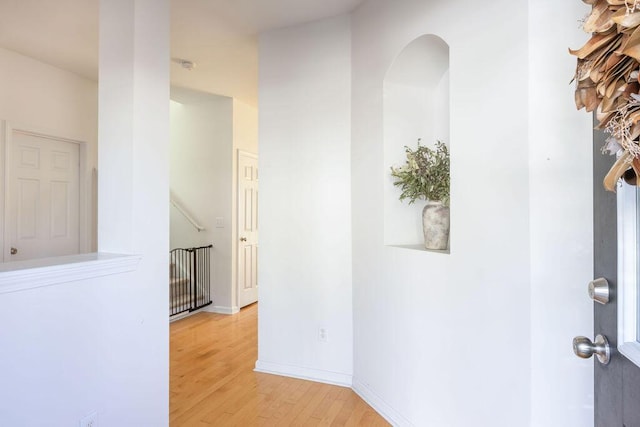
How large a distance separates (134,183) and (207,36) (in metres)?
1.90

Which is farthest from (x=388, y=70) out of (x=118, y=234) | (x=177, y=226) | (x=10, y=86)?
(x=177, y=226)

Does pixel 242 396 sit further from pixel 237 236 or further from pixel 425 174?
pixel 237 236

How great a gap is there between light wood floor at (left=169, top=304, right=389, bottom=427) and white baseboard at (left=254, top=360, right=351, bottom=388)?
0.16 feet

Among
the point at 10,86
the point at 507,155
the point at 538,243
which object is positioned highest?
the point at 10,86

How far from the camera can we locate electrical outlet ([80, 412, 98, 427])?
1551mm

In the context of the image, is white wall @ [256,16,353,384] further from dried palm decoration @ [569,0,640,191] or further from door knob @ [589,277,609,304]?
dried palm decoration @ [569,0,640,191]

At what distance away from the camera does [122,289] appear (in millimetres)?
1724

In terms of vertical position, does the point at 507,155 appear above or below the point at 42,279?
above

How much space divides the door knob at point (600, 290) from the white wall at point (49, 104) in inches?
169

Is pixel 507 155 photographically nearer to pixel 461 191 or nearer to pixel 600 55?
pixel 461 191

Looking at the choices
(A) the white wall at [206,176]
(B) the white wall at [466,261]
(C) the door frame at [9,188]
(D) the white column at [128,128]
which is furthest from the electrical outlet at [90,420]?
(A) the white wall at [206,176]

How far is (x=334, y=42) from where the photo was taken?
275 centimetres

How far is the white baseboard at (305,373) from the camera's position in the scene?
2.67m

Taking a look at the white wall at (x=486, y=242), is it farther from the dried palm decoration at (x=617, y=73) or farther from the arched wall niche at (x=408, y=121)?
the dried palm decoration at (x=617, y=73)
